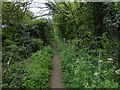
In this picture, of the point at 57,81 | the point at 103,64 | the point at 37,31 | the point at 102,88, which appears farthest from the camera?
the point at 37,31

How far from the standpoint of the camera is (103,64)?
387 cm

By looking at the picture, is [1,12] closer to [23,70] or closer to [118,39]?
[23,70]

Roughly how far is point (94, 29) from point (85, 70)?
2.49 meters

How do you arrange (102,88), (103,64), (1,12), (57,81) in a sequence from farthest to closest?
(57,81) < (103,64) < (1,12) < (102,88)

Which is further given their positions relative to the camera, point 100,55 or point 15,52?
point 15,52

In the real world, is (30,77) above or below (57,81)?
above

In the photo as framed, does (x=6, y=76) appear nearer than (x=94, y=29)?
Yes

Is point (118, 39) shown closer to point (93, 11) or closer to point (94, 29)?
point (94, 29)

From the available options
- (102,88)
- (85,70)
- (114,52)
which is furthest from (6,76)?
(114,52)

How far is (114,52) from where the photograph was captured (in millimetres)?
3928

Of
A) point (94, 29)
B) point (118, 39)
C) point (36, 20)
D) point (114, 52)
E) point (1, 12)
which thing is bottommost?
point (114, 52)

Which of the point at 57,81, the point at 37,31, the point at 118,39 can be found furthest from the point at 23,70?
the point at 37,31

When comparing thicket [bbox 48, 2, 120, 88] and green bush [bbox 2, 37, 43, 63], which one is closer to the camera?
thicket [bbox 48, 2, 120, 88]

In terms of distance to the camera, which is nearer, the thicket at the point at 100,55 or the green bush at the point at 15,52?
the thicket at the point at 100,55
